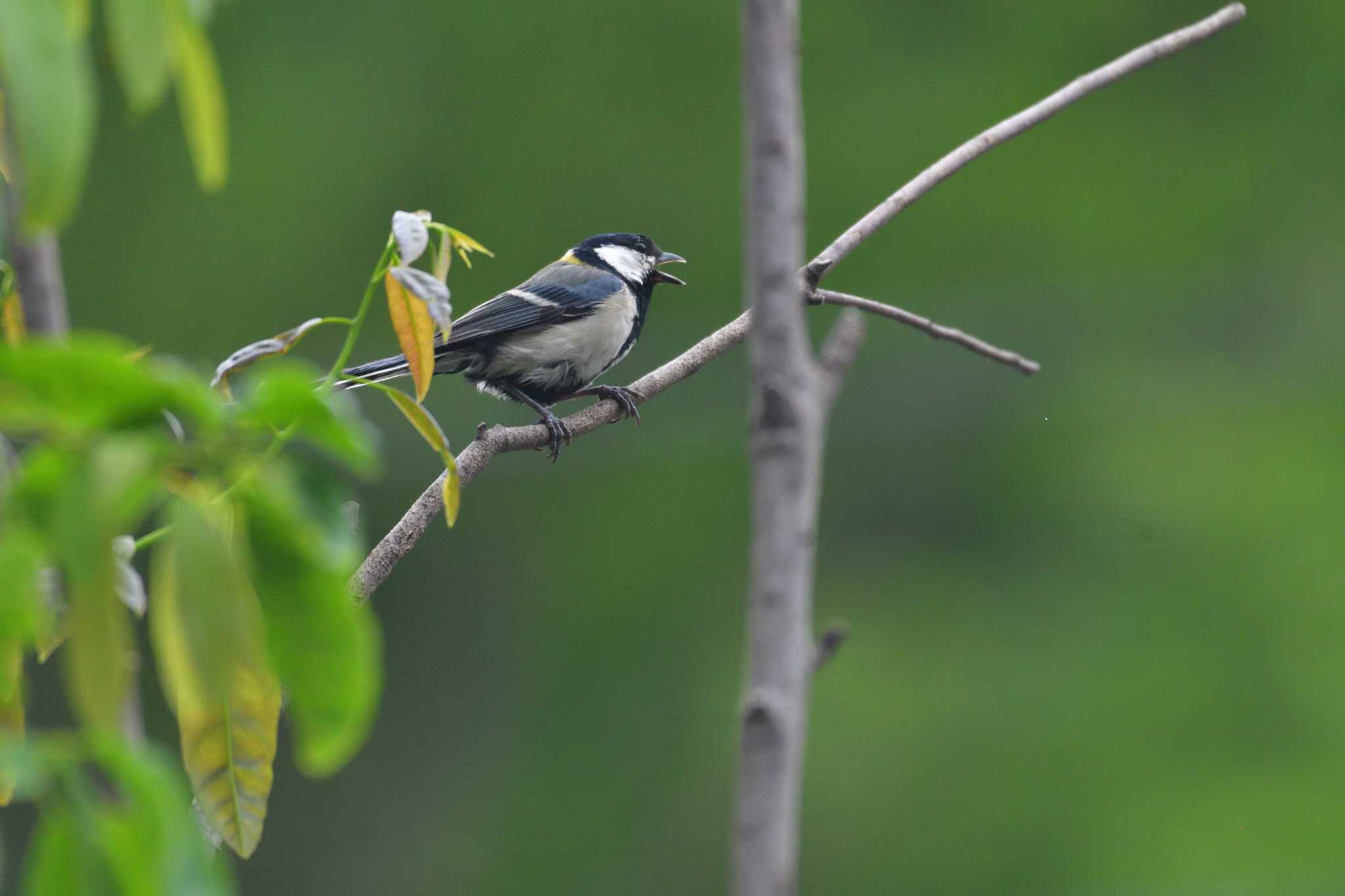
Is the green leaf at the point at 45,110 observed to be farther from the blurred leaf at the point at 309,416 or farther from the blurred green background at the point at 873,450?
the blurred green background at the point at 873,450

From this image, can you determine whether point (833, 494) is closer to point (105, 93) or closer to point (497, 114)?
point (497, 114)

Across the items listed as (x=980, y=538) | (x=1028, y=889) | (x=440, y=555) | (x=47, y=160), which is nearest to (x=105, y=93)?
(x=440, y=555)

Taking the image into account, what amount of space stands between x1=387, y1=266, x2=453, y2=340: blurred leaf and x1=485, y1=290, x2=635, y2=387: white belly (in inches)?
106

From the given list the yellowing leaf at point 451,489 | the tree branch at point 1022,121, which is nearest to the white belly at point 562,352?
the tree branch at point 1022,121

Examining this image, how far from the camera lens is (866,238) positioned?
76.1 inches

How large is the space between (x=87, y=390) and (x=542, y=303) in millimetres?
3672

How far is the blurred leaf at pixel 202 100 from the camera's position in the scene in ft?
3.39

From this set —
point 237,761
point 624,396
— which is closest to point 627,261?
point 624,396

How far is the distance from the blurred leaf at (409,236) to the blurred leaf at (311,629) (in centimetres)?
80

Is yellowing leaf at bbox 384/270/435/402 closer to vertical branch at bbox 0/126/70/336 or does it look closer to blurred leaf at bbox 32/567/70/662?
blurred leaf at bbox 32/567/70/662

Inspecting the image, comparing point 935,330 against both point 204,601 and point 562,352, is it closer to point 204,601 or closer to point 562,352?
point 204,601

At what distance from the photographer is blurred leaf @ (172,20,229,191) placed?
3.39 ft

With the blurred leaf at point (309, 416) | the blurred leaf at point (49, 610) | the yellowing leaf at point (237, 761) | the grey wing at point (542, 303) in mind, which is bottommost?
the yellowing leaf at point (237, 761)

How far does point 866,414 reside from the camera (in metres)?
9.11
